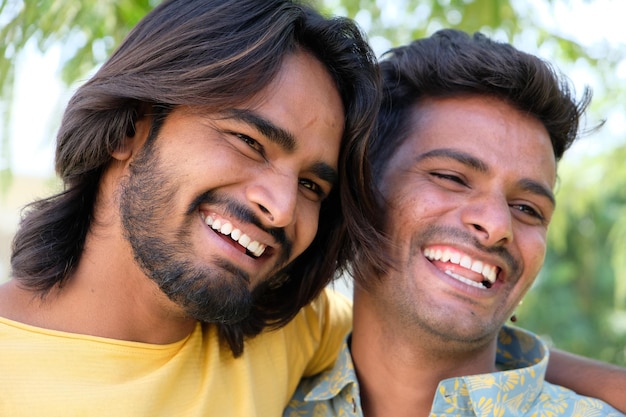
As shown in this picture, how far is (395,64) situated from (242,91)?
3.18ft

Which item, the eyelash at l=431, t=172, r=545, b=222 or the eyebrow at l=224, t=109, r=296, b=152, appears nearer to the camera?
the eyebrow at l=224, t=109, r=296, b=152

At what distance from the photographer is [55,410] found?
2.06 m

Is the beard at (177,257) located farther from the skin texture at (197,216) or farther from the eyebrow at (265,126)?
the eyebrow at (265,126)

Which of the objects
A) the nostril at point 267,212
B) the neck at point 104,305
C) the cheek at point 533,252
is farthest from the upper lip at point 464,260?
the neck at point 104,305

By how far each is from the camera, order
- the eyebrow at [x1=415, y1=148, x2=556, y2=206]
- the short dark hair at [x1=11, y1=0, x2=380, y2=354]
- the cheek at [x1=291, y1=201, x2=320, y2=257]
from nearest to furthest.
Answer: the short dark hair at [x1=11, y1=0, x2=380, y2=354] < the cheek at [x1=291, y1=201, x2=320, y2=257] < the eyebrow at [x1=415, y1=148, x2=556, y2=206]

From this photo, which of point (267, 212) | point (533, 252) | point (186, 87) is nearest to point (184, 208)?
point (267, 212)

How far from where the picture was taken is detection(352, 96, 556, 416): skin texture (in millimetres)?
2607

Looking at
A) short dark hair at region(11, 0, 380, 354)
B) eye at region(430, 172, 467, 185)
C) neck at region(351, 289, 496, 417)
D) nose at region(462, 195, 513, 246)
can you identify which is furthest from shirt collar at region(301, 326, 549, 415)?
eye at region(430, 172, 467, 185)

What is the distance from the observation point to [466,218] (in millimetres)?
2607

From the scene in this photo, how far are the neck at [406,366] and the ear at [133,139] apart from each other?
1.04 metres

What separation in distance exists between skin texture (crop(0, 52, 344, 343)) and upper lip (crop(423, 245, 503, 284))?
478mm

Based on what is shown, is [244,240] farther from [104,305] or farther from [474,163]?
[474,163]

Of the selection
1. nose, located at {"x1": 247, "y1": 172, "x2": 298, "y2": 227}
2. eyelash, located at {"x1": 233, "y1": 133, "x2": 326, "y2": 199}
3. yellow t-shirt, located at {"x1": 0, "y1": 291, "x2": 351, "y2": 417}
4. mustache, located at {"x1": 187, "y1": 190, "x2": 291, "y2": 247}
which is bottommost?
yellow t-shirt, located at {"x1": 0, "y1": 291, "x2": 351, "y2": 417}

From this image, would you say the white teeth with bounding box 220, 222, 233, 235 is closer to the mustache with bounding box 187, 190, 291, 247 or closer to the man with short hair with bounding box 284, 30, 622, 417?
the mustache with bounding box 187, 190, 291, 247
